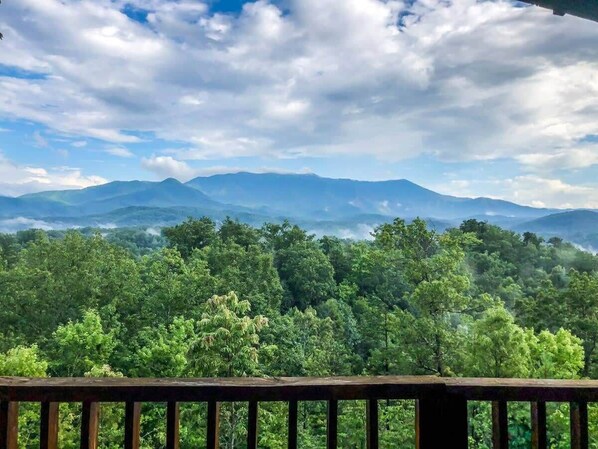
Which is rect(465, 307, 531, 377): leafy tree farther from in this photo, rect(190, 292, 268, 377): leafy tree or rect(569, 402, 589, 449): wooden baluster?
rect(569, 402, 589, 449): wooden baluster

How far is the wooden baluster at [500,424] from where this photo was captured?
3.74ft

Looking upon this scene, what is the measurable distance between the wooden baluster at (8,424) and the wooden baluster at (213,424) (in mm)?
475

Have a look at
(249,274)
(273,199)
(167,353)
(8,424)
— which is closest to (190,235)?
(249,274)

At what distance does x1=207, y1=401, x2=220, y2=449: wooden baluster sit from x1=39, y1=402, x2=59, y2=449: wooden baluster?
1.24ft

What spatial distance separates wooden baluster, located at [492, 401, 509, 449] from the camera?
1139mm

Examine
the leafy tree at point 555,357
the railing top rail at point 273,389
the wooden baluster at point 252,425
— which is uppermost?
the railing top rail at point 273,389

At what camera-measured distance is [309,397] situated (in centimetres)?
111

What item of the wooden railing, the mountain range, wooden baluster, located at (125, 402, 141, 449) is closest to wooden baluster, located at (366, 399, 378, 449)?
the wooden railing

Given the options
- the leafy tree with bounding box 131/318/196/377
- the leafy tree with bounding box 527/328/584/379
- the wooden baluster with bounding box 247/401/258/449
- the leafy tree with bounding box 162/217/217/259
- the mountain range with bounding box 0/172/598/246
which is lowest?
the leafy tree with bounding box 131/318/196/377

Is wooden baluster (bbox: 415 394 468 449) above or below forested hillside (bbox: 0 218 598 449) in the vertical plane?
above

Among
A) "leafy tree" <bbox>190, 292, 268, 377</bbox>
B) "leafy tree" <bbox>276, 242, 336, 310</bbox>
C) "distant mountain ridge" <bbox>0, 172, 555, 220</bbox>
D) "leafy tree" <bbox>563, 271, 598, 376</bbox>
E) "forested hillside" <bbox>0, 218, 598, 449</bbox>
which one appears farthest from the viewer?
"distant mountain ridge" <bbox>0, 172, 555, 220</bbox>

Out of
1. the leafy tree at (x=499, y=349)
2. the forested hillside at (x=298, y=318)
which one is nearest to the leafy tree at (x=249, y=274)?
the forested hillside at (x=298, y=318)

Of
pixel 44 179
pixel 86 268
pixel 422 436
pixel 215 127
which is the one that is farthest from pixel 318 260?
pixel 215 127

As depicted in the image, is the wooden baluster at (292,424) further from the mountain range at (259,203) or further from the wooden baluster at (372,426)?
the mountain range at (259,203)
